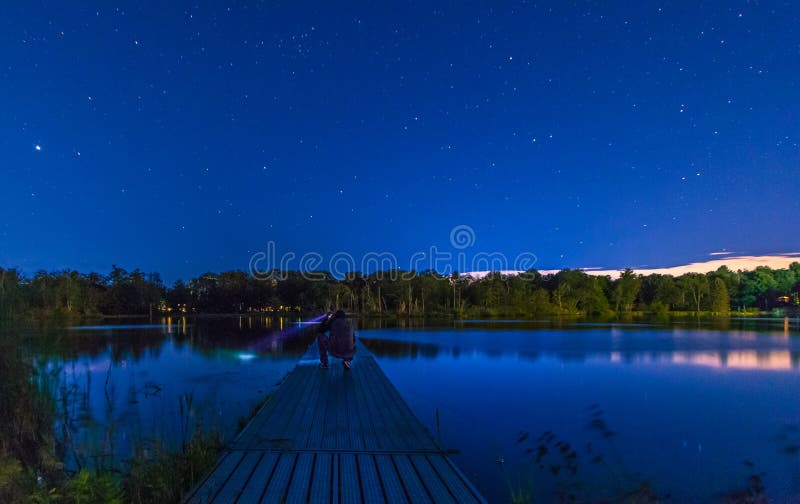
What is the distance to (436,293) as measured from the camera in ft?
212

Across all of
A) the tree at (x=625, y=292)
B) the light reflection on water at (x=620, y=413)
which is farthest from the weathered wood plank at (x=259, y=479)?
the tree at (x=625, y=292)

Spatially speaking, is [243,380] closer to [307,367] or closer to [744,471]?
[307,367]

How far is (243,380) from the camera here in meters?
11.8

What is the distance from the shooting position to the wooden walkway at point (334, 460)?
11.4 ft

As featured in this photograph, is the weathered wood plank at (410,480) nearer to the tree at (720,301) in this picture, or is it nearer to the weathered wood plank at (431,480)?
the weathered wood plank at (431,480)

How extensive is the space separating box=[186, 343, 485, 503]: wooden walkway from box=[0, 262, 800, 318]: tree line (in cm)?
4717

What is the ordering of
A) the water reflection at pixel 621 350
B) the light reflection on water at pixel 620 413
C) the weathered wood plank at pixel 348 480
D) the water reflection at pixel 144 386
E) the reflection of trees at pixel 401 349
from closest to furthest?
the weathered wood plank at pixel 348 480 → the light reflection on water at pixel 620 413 → the water reflection at pixel 144 386 → the water reflection at pixel 621 350 → the reflection of trees at pixel 401 349

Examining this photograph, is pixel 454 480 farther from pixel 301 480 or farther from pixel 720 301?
pixel 720 301

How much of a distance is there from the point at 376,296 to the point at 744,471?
205ft

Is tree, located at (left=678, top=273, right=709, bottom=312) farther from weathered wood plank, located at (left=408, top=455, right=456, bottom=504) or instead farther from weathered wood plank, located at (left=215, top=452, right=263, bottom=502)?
weathered wood plank, located at (left=215, top=452, right=263, bottom=502)

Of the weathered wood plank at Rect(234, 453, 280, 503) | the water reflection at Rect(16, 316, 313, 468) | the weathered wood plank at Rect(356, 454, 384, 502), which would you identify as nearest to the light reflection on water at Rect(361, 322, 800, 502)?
the weathered wood plank at Rect(356, 454, 384, 502)

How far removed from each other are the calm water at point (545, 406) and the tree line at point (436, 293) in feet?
125

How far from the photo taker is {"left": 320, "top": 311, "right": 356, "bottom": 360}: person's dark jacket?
948 cm

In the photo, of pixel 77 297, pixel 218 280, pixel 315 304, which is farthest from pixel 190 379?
pixel 218 280
